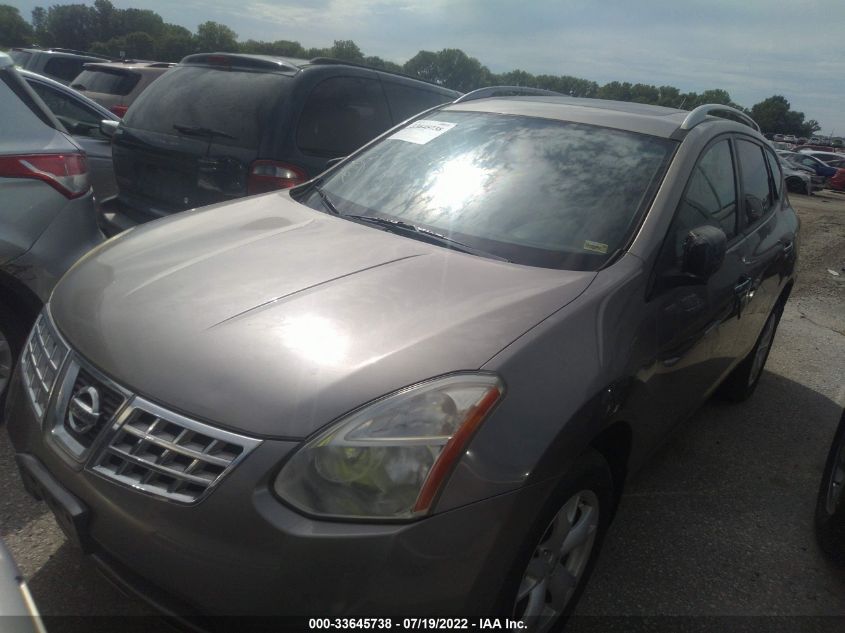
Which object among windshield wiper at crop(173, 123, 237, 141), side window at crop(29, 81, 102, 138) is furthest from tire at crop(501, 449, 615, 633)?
side window at crop(29, 81, 102, 138)

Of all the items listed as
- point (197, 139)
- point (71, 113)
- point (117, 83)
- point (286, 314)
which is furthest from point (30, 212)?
point (117, 83)

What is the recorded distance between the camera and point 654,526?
2990mm

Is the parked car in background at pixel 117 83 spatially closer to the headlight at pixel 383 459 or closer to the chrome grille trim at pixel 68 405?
the chrome grille trim at pixel 68 405

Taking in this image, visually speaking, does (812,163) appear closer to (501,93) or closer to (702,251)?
(501,93)

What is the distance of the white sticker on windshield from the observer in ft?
10.8

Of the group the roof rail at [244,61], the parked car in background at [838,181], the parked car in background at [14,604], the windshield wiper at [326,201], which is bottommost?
the parked car in background at [838,181]

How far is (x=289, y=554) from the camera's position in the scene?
60.9 inches

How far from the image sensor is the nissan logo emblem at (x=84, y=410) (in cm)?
179

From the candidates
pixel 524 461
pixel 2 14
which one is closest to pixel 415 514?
pixel 524 461

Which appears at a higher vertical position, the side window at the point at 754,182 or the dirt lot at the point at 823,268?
the side window at the point at 754,182

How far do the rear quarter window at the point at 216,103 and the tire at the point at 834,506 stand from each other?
3.51 m

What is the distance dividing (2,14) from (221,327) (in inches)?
3436

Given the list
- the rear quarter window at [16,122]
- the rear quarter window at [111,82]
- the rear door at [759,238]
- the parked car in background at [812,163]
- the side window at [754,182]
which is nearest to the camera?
the rear quarter window at [16,122]

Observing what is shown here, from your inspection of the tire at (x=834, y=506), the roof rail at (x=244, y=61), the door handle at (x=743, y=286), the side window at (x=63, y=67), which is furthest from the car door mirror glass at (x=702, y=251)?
the side window at (x=63, y=67)
